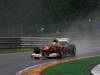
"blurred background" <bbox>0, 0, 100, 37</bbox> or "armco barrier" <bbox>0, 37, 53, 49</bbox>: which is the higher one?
"blurred background" <bbox>0, 0, 100, 37</bbox>

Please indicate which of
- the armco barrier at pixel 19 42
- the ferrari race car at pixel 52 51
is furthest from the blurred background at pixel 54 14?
the ferrari race car at pixel 52 51

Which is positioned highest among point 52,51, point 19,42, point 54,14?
point 54,14

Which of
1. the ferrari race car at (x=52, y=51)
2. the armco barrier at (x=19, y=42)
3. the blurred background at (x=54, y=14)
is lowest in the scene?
the ferrari race car at (x=52, y=51)

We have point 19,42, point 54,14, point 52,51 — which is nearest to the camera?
point 52,51

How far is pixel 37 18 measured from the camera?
178 feet

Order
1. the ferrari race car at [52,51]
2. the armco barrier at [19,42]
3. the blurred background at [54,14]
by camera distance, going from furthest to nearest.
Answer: the blurred background at [54,14] → the armco barrier at [19,42] → the ferrari race car at [52,51]

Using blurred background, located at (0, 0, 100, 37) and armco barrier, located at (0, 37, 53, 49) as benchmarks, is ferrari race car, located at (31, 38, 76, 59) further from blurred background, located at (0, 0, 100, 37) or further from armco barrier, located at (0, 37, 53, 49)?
blurred background, located at (0, 0, 100, 37)

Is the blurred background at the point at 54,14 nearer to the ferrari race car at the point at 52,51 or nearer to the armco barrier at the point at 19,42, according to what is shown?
the armco barrier at the point at 19,42

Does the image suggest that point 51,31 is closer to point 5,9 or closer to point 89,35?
point 89,35

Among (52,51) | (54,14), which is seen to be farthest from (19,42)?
(54,14)

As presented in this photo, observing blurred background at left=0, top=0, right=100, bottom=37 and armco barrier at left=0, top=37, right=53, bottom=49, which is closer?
armco barrier at left=0, top=37, right=53, bottom=49

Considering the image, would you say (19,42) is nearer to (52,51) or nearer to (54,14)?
(52,51)

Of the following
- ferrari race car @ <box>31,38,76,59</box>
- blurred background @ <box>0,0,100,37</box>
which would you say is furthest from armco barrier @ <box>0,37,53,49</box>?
blurred background @ <box>0,0,100,37</box>

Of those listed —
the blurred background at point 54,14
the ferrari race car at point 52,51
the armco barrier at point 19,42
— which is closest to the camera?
the ferrari race car at point 52,51
